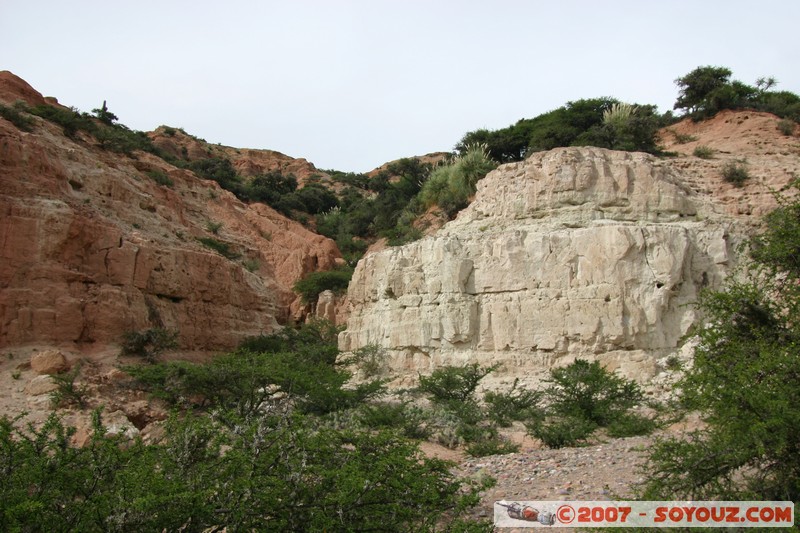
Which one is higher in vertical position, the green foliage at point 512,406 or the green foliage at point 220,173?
the green foliage at point 220,173

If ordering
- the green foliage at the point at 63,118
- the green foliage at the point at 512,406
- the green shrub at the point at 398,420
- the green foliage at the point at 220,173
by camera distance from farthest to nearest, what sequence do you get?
the green foliage at the point at 220,173
the green foliage at the point at 63,118
the green foliage at the point at 512,406
the green shrub at the point at 398,420

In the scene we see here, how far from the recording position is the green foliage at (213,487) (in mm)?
5785

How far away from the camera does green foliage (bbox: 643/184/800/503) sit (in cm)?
704

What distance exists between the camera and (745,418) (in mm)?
7293

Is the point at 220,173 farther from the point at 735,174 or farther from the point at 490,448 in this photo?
the point at 490,448

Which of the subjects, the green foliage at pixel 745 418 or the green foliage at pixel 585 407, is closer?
the green foliage at pixel 745 418

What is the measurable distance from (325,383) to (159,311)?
6.70 meters

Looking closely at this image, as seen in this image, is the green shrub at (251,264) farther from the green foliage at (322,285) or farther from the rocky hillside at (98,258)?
the green foliage at (322,285)

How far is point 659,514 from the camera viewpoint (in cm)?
661

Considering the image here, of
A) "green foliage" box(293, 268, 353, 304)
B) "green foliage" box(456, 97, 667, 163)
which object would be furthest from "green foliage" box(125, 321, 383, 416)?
"green foliage" box(456, 97, 667, 163)

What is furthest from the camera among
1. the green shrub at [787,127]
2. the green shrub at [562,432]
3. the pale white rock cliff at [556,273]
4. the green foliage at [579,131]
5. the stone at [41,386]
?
the green shrub at [787,127]

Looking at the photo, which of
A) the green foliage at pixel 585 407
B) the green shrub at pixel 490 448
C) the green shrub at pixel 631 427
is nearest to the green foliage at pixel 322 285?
the green foliage at pixel 585 407

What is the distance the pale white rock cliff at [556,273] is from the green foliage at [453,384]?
6.18 ft

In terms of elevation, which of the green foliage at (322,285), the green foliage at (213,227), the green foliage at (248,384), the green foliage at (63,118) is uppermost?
the green foliage at (63,118)
